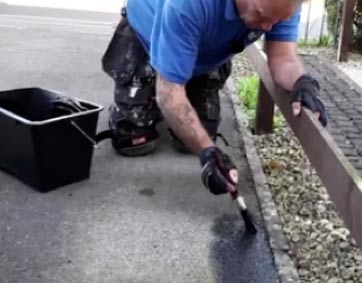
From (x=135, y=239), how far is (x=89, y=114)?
60 cm

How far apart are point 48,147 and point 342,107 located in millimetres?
2340

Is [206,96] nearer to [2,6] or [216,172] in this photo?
[216,172]

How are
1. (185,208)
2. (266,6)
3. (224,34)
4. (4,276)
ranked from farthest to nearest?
(185,208) < (224,34) < (4,276) < (266,6)

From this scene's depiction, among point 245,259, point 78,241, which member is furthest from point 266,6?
point 78,241

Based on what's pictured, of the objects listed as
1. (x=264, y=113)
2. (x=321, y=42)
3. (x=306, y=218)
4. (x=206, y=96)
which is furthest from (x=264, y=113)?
(x=321, y=42)

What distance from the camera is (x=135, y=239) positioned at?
2510 mm

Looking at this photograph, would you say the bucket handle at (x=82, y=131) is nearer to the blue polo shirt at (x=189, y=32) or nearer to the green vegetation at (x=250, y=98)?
the blue polo shirt at (x=189, y=32)

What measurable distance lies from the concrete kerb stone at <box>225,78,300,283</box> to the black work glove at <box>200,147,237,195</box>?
1.24 ft

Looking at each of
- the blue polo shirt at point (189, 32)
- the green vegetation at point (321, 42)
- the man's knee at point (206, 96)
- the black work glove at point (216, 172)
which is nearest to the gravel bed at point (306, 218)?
the man's knee at point (206, 96)

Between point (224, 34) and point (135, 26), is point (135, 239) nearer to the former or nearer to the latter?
point (224, 34)

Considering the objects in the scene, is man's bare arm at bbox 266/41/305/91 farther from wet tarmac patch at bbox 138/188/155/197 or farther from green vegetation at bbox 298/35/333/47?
green vegetation at bbox 298/35/333/47

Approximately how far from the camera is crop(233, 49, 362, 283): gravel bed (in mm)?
2441

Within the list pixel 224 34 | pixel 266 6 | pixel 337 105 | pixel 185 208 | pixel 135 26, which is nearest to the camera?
pixel 266 6

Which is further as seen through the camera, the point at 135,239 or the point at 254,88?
the point at 254,88
